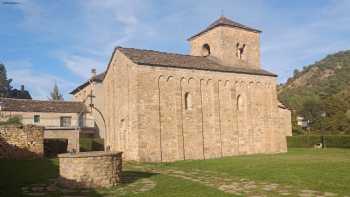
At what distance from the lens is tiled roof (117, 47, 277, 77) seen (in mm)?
23766

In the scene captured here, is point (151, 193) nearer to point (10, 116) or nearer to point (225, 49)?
point (225, 49)

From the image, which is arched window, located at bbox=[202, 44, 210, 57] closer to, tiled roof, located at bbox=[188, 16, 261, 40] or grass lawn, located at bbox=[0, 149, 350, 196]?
tiled roof, located at bbox=[188, 16, 261, 40]

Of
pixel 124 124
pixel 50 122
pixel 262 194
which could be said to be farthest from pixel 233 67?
pixel 50 122

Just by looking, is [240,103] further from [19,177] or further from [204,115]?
[19,177]

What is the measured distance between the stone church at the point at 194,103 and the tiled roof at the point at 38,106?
14067 millimetres

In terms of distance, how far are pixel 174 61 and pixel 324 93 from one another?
58559 mm

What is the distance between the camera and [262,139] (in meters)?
27.8

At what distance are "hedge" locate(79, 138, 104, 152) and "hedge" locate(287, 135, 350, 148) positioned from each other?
18756 mm

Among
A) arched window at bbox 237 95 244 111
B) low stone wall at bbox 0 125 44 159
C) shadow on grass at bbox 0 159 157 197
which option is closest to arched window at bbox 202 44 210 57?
arched window at bbox 237 95 244 111

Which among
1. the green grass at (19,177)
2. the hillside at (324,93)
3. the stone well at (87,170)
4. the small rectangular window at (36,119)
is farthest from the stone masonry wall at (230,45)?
the hillside at (324,93)

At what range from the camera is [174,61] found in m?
25.2

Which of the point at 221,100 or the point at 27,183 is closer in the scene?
the point at 27,183

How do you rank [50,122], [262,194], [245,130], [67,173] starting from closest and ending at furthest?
[262,194]
[67,173]
[245,130]
[50,122]

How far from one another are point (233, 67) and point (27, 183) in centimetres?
1935
